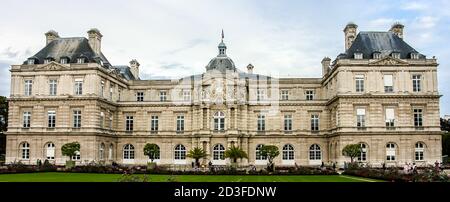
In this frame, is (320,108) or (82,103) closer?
(82,103)

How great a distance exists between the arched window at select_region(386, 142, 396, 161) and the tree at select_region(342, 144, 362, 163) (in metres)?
4.10

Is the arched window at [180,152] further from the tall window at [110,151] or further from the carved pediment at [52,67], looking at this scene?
the carved pediment at [52,67]

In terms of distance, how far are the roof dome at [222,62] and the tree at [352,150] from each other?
20775 mm

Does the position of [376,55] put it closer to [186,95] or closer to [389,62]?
[389,62]

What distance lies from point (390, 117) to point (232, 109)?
54.4ft

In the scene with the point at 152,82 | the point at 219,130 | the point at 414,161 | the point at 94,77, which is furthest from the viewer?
the point at 152,82

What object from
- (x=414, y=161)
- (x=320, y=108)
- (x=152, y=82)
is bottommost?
Answer: (x=414, y=161)

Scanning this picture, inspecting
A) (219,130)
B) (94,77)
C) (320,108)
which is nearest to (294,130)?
(320,108)

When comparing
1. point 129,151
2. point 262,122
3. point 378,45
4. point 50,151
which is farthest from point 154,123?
point 378,45

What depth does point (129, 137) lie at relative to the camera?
2218 inches

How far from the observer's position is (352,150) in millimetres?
43656
